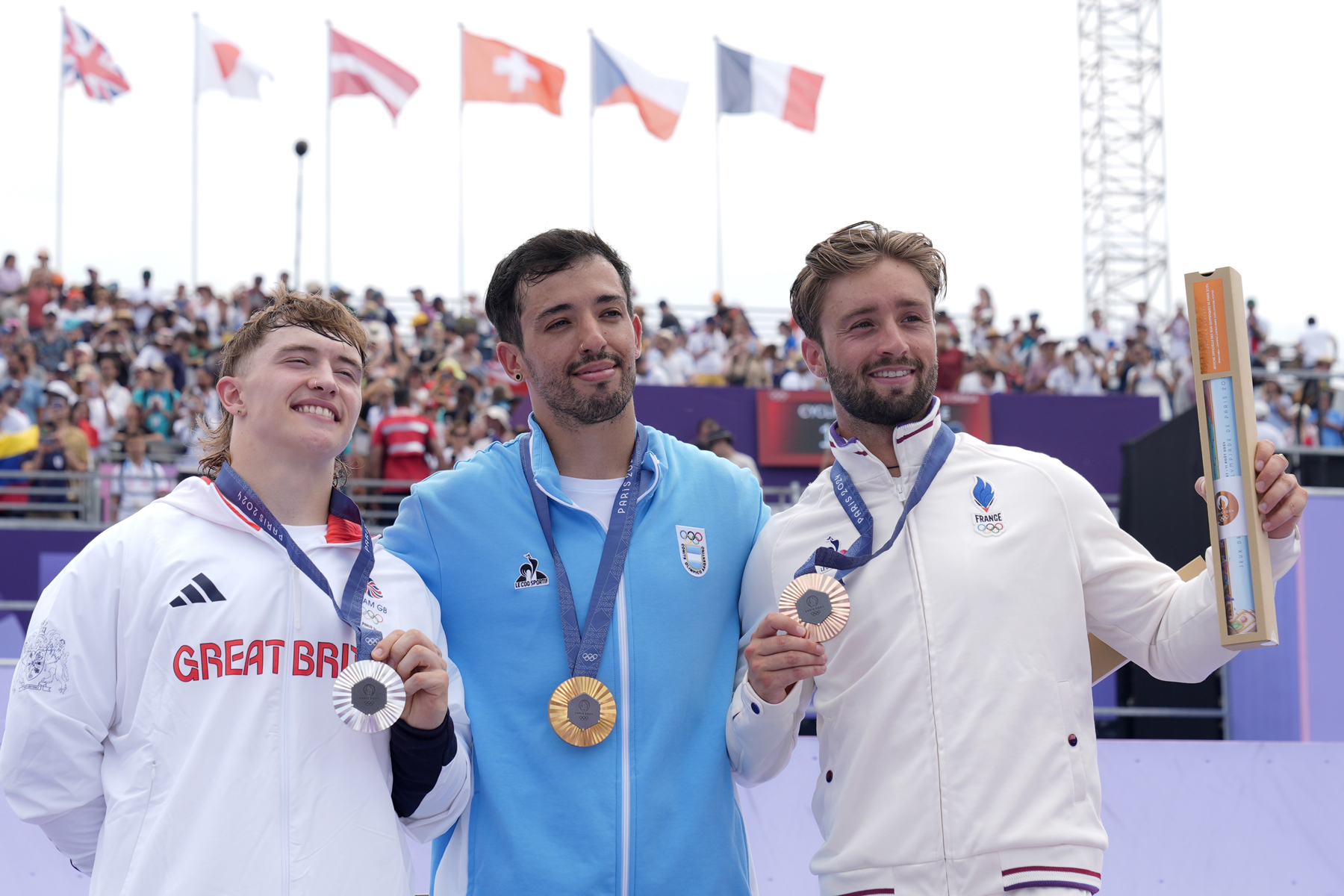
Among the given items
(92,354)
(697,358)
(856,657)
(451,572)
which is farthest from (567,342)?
(697,358)

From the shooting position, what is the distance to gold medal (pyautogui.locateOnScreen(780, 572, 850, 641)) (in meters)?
2.38

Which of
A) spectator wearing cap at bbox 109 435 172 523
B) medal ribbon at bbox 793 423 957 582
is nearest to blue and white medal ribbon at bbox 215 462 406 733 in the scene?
medal ribbon at bbox 793 423 957 582

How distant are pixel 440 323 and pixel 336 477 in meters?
13.3

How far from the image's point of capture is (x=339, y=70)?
20.8 m

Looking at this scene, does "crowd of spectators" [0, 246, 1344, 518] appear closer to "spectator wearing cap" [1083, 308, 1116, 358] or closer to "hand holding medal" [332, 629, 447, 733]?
"spectator wearing cap" [1083, 308, 1116, 358]

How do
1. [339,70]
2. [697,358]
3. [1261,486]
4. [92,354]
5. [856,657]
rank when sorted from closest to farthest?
[1261,486] → [856,657] → [92,354] → [697,358] → [339,70]

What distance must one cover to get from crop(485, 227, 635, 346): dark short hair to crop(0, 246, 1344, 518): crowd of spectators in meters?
5.30

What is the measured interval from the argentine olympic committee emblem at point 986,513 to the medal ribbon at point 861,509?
10 centimetres

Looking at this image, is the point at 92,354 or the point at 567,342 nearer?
A: the point at 567,342

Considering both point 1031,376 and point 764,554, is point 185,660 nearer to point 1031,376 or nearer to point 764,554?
point 764,554

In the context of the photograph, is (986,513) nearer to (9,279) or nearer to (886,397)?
(886,397)

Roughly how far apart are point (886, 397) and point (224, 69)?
Answer: 21.8 metres

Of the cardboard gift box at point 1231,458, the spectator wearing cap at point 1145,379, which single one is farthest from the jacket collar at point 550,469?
the spectator wearing cap at point 1145,379

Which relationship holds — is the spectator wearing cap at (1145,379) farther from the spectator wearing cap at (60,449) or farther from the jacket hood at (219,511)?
the jacket hood at (219,511)
